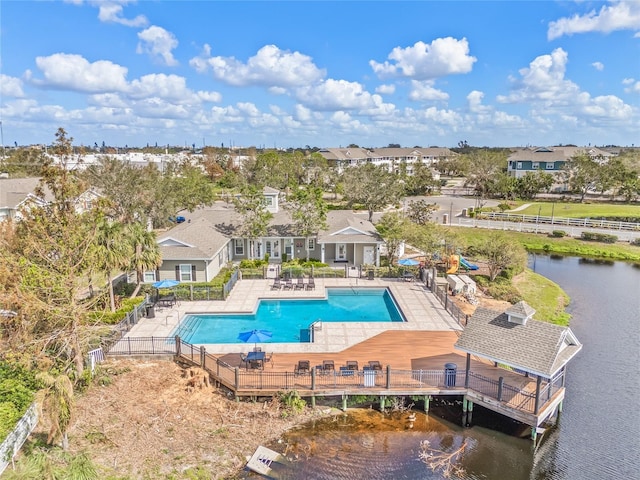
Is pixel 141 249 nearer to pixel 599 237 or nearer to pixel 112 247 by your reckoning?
pixel 112 247

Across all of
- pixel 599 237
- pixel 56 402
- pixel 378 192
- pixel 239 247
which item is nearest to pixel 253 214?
pixel 239 247

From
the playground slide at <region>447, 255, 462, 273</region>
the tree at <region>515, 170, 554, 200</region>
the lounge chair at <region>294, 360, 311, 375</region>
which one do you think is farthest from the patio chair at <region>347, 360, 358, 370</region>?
the tree at <region>515, 170, 554, 200</region>

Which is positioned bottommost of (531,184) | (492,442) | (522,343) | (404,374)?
(492,442)

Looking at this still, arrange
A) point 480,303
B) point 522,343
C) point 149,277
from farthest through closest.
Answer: point 149,277 < point 480,303 < point 522,343

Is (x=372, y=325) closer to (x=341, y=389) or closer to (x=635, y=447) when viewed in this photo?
(x=341, y=389)

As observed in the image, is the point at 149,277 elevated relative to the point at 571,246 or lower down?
elevated

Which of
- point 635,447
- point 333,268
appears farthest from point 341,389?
point 333,268
